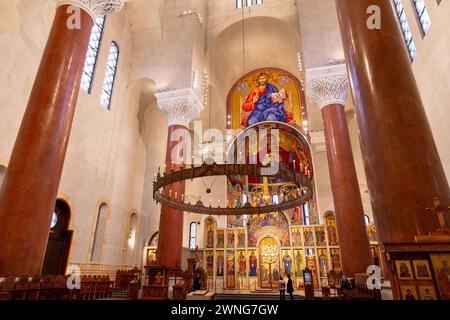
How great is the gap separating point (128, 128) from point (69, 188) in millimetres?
5087

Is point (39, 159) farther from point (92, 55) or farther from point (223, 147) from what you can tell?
point (223, 147)

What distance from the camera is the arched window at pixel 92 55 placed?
40.7ft

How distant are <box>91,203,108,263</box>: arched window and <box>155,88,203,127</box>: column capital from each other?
16.4ft

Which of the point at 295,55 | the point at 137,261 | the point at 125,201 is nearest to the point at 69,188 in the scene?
the point at 125,201

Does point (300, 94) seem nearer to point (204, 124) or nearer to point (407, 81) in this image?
point (204, 124)

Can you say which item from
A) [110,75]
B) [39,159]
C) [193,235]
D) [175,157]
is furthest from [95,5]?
[193,235]

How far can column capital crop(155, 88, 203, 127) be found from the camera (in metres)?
13.8

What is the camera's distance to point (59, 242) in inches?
423

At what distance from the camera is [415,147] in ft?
11.7

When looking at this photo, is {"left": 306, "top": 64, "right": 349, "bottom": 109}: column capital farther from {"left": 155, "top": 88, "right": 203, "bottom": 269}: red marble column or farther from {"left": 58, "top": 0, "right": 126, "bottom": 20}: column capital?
{"left": 58, "top": 0, "right": 126, "bottom": 20}: column capital

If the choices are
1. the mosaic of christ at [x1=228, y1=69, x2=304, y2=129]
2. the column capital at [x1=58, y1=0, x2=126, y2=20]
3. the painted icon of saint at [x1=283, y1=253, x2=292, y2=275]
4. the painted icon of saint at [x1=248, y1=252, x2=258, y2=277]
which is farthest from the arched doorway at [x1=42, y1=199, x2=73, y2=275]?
the mosaic of christ at [x1=228, y1=69, x2=304, y2=129]

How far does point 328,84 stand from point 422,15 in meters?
3.40

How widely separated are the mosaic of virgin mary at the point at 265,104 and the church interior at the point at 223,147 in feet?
0.38

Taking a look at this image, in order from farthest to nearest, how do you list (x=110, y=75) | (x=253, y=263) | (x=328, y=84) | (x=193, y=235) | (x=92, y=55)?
1. (x=193, y=235)
2. (x=253, y=263)
3. (x=110, y=75)
4. (x=92, y=55)
5. (x=328, y=84)
